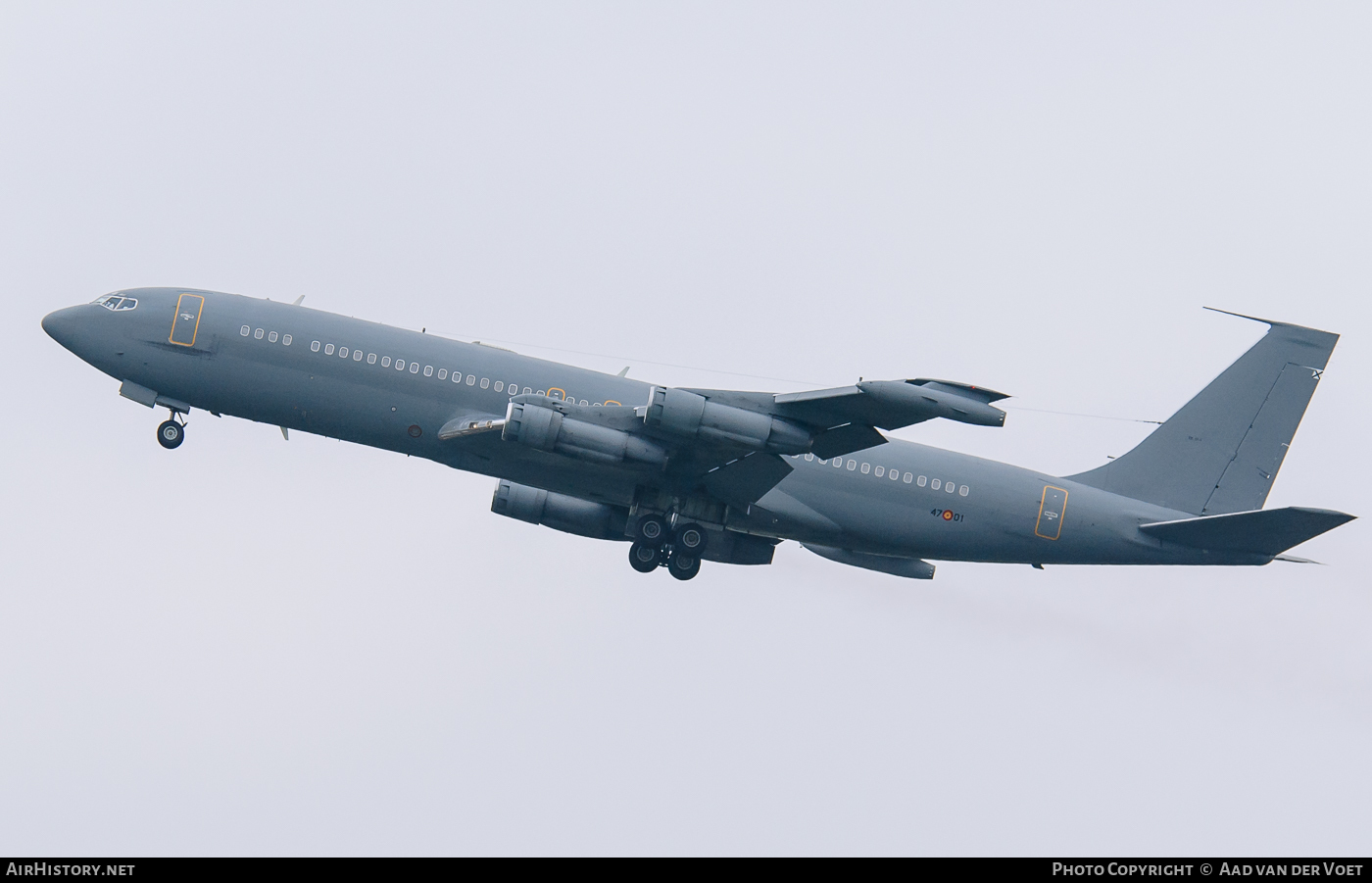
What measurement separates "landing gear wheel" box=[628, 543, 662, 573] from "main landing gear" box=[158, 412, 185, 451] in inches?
481

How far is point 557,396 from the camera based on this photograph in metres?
35.7

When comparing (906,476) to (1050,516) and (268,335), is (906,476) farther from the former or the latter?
(268,335)

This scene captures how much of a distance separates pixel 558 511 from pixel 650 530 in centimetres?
393

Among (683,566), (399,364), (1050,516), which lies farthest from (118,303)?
(1050,516)

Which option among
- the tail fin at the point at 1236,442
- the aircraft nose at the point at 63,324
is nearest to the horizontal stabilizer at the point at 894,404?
the tail fin at the point at 1236,442

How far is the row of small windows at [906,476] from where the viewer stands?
121ft

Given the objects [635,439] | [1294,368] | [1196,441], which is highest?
[1294,368]

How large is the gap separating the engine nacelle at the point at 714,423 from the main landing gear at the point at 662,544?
3930 mm

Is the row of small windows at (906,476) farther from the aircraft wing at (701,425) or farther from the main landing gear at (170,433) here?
the main landing gear at (170,433)

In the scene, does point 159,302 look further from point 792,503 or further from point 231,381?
point 792,503

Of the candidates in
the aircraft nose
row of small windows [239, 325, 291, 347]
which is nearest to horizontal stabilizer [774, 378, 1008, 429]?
row of small windows [239, 325, 291, 347]

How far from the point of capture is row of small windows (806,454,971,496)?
3700 centimetres

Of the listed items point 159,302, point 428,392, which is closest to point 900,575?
point 428,392

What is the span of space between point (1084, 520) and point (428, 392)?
17.9 metres
